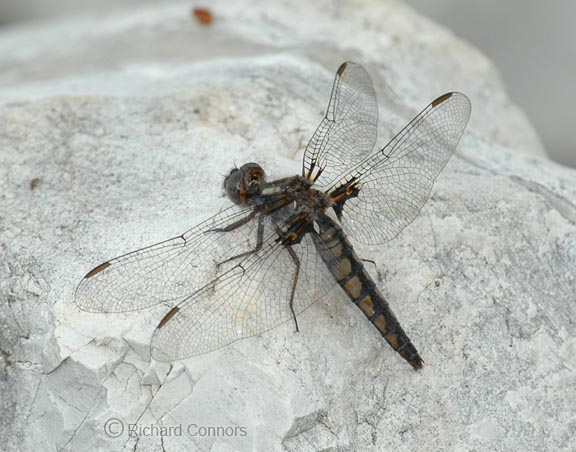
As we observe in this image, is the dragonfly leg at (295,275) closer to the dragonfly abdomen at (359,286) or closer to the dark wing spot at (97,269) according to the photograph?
the dragonfly abdomen at (359,286)

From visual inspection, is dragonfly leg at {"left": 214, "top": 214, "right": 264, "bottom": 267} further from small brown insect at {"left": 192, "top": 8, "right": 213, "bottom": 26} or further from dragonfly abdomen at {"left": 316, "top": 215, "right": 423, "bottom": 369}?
small brown insect at {"left": 192, "top": 8, "right": 213, "bottom": 26}

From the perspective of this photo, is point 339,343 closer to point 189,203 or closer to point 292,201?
point 292,201

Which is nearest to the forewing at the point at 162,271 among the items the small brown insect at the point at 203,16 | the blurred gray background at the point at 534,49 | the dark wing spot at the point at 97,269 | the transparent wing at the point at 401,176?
the dark wing spot at the point at 97,269

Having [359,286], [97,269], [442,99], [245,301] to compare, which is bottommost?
[97,269]

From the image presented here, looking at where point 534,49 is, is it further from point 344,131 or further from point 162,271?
point 162,271

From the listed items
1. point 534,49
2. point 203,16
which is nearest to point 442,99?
point 203,16

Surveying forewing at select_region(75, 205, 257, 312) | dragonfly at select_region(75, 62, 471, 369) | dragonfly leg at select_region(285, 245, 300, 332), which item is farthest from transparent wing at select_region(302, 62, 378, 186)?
forewing at select_region(75, 205, 257, 312)
